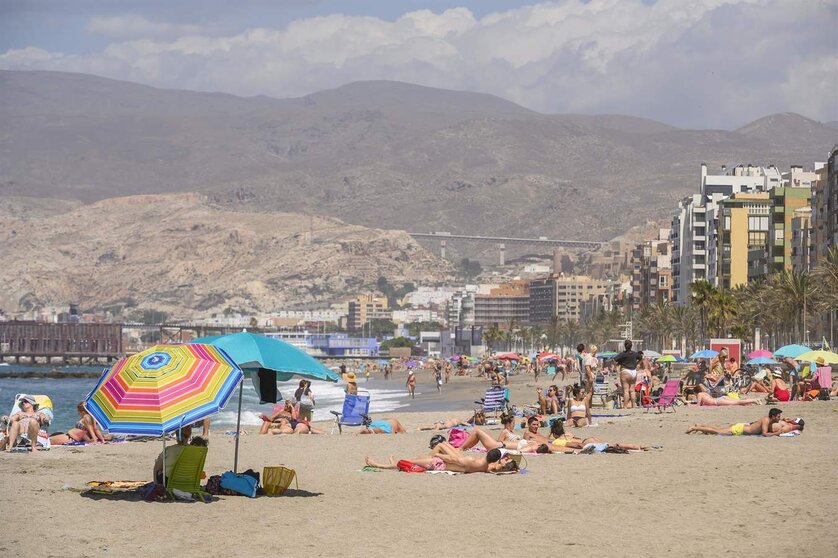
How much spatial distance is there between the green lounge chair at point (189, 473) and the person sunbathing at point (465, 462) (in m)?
3.79

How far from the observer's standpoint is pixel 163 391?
14.8 meters

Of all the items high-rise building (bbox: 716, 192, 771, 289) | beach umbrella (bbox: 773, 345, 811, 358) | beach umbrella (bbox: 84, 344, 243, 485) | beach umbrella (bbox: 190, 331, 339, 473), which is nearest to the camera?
beach umbrella (bbox: 84, 344, 243, 485)

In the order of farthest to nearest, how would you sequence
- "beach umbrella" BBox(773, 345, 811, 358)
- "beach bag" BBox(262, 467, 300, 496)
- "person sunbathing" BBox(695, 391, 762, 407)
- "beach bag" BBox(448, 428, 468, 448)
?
"beach umbrella" BBox(773, 345, 811, 358) → "person sunbathing" BBox(695, 391, 762, 407) → "beach bag" BBox(448, 428, 468, 448) → "beach bag" BBox(262, 467, 300, 496)

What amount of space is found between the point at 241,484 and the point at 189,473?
663mm

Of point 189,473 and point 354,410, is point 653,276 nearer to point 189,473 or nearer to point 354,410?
point 354,410

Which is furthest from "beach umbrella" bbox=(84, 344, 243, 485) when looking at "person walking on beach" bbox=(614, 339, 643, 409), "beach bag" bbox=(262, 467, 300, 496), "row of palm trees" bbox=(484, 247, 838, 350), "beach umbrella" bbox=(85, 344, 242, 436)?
"row of palm trees" bbox=(484, 247, 838, 350)

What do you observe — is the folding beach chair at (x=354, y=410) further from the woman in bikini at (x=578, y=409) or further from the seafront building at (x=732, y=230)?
the seafront building at (x=732, y=230)

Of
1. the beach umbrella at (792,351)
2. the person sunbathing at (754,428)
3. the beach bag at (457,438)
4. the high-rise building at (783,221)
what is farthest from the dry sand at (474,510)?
the high-rise building at (783,221)

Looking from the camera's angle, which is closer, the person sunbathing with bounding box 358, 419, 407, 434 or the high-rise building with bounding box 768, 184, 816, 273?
the person sunbathing with bounding box 358, 419, 407, 434

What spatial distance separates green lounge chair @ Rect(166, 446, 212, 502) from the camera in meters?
15.5

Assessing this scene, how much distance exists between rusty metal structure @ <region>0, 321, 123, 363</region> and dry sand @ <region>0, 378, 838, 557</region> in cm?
17231

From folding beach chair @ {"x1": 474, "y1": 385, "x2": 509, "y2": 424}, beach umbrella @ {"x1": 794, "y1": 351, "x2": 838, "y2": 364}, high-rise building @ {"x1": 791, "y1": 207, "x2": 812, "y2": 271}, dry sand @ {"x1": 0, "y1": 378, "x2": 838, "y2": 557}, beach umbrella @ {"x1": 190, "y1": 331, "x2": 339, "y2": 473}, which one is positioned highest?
high-rise building @ {"x1": 791, "y1": 207, "x2": 812, "y2": 271}

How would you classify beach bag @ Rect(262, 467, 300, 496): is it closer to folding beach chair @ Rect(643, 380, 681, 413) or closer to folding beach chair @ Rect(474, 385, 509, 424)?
folding beach chair @ Rect(474, 385, 509, 424)

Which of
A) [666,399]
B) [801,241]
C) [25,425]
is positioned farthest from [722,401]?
[801,241]
